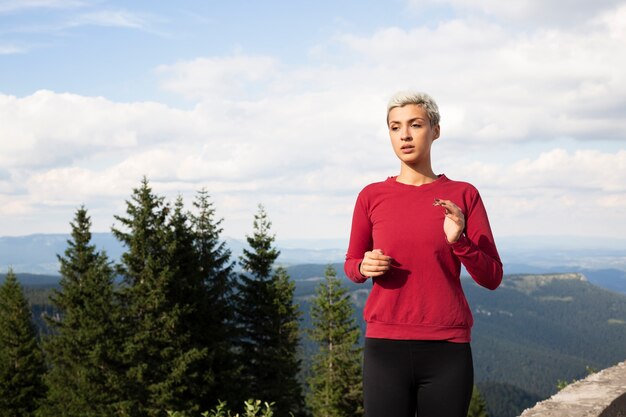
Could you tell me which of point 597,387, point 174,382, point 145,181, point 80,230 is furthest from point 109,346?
point 597,387

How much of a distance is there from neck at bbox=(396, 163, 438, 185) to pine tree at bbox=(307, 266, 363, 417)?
3327cm

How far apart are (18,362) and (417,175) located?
43.0 meters

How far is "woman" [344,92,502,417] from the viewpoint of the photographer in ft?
10.7

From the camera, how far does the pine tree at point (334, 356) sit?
35.9 metres

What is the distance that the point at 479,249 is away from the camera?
10.7 ft

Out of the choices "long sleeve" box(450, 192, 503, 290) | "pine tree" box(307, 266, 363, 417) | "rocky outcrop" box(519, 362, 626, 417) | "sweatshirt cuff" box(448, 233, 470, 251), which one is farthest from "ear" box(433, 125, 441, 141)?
"pine tree" box(307, 266, 363, 417)

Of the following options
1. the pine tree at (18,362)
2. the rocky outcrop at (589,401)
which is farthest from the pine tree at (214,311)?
the rocky outcrop at (589,401)

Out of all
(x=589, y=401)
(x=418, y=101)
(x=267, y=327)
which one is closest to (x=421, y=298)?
(x=418, y=101)

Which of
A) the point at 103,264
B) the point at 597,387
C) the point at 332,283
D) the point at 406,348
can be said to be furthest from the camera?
the point at 332,283

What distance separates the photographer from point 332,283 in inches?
1532

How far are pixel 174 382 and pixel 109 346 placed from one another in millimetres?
4751

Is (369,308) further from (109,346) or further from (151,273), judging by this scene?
(109,346)

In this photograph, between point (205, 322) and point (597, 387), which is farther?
point (205, 322)

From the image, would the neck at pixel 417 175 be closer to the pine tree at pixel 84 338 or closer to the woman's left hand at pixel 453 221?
the woman's left hand at pixel 453 221
